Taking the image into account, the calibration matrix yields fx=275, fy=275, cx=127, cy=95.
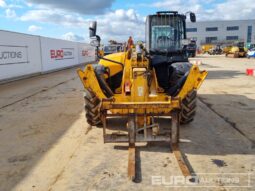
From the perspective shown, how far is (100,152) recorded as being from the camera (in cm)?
457

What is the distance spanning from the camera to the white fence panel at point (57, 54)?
18839 millimetres

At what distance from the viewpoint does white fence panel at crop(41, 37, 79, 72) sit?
18.8 metres

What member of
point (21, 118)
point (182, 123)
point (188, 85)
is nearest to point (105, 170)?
point (188, 85)

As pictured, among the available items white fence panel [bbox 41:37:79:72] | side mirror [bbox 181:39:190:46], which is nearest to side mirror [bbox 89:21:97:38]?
side mirror [bbox 181:39:190:46]

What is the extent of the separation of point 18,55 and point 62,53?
7.89 metres

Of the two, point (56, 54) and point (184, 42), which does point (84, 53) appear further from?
point (184, 42)

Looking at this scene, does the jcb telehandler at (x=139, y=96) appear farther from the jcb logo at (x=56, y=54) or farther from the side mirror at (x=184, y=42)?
the jcb logo at (x=56, y=54)

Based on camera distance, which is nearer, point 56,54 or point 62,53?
point 56,54

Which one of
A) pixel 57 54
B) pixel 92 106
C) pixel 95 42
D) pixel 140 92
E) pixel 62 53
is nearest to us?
pixel 95 42

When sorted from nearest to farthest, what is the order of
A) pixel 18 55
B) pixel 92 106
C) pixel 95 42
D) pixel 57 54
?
1. pixel 95 42
2. pixel 92 106
3. pixel 18 55
4. pixel 57 54

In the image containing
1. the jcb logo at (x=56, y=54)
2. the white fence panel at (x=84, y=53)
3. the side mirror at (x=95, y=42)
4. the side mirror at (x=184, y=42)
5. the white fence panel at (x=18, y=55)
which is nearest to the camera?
the side mirror at (x=95, y=42)

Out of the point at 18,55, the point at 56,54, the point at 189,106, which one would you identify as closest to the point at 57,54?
the point at 56,54

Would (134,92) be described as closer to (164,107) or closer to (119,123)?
(164,107)

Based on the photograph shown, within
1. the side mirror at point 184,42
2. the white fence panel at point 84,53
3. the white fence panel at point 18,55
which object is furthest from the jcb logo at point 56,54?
the side mirror at point 184,42
